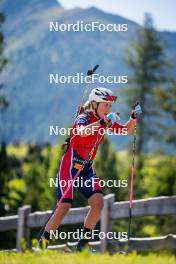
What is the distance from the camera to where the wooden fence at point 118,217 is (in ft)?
30.1

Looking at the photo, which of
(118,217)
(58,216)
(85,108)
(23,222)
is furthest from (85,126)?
(23,222)

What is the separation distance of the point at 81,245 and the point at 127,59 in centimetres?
5180

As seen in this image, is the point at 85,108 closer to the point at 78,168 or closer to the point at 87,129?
the point at 87,129

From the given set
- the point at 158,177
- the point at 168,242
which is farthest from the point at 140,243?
the point at 158,177

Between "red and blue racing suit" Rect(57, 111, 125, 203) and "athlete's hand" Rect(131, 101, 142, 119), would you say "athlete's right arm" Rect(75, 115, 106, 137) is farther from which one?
"athlete's hand" Rect(131, 101, 142, 119)

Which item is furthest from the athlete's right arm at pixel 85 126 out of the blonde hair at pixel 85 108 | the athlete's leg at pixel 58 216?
the athlete's leg at pixel 58 216

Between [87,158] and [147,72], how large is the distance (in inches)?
1973

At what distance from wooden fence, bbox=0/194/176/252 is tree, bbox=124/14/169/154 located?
45.0 metres

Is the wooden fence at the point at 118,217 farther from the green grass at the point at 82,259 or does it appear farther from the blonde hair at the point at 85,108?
the green grass at the point at 82,259

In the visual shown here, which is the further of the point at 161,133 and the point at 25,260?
the point at 161,133

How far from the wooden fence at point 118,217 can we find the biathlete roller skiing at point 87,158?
152 cm

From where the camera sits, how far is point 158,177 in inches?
736

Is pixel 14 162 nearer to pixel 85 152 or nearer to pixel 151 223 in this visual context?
pixel 151 223

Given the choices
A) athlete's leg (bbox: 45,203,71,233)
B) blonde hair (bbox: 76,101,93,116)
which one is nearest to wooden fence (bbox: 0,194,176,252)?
athlete's leg (bbox: 45,203,71,233)
